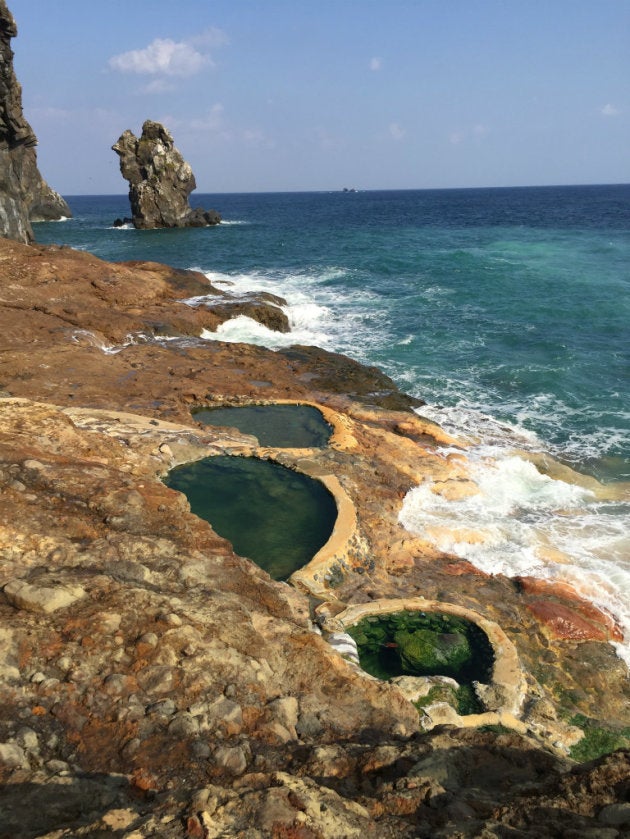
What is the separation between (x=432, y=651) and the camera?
872 centimetres

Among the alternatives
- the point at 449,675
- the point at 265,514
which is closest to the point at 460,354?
the point at 265,514

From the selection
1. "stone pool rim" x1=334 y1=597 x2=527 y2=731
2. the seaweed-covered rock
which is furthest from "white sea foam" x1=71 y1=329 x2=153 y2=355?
the seaweed-covered rock

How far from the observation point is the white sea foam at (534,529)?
1094cm

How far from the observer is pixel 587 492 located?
14273 millimetres

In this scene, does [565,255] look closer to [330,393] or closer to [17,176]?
[330,393]

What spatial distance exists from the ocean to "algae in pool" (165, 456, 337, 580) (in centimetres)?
213

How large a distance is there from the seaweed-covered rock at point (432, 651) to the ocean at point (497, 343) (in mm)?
2494

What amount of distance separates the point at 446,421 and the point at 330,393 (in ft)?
11.7

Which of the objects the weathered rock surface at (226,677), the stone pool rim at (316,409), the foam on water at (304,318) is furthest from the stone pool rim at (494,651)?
the foam on water at (304,318)

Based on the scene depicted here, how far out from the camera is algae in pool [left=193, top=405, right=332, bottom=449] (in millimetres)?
14430

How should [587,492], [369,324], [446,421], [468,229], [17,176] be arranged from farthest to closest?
[468,229] < [17,176] < [369,324] < [446,421] < [587,492]

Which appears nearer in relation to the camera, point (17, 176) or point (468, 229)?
point (17, 176)

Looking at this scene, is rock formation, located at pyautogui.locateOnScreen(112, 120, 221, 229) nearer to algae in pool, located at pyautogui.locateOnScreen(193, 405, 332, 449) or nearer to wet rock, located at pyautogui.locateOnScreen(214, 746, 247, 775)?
algae in pool, located at pyautogui.locateOnScreen(193, 405, 332, 449)

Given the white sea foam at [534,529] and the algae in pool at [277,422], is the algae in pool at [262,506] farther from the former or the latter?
the white sea foam at [534,529]
